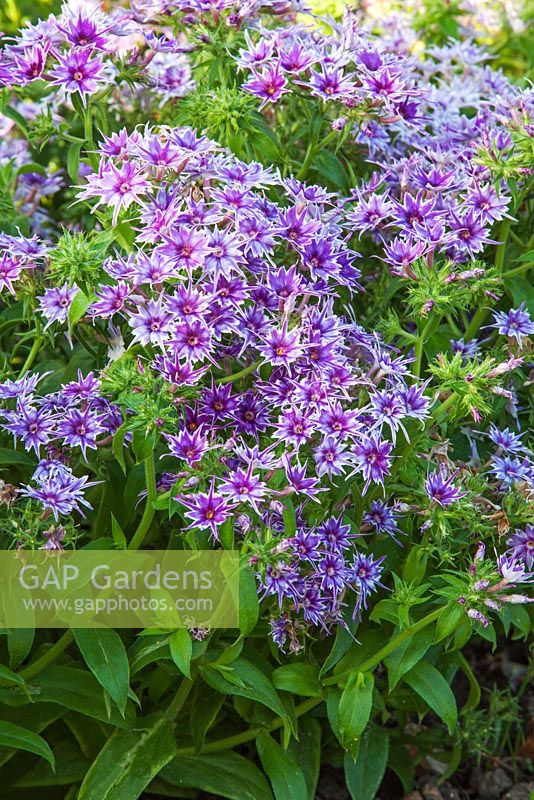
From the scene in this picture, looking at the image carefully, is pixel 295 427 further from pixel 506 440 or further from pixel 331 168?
pixel 331 168

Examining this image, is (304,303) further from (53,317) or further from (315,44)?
(315,44)

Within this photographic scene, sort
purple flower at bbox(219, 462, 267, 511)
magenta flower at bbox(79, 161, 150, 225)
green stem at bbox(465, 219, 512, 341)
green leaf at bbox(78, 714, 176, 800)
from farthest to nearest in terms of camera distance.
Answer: green stem at bbox(465, 219, 512, 341) < green leaf at bbox(78, 714, 176, 800) < magenta flower at bbox(79, 161, 150, 225) < purple flower at bbox(219, 462, 267, 511)

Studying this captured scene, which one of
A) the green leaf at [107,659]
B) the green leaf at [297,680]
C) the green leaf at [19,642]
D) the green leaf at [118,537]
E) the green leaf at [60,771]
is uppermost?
the green leaf at [118,537]

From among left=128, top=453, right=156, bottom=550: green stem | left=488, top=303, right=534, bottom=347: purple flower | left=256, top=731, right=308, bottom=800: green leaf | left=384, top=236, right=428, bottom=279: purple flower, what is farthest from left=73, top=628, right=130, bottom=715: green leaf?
left=488, top=303, right=534, bottom=347: purple flower

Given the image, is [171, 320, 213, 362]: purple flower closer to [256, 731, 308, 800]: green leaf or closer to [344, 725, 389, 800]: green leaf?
[256, 731, 308, 800]: green leaf

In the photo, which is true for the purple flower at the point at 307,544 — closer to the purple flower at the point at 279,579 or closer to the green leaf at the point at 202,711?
the purple flower at the point at 279,579

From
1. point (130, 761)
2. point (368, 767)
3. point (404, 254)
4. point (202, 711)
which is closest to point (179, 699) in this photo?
point (202, 711)

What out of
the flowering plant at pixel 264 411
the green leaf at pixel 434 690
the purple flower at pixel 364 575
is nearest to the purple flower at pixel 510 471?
the flowering plant at pixel 264 411
